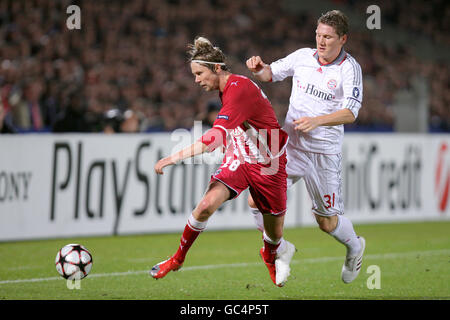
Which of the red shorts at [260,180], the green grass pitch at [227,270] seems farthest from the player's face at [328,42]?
the green grass pitch at [227,270]

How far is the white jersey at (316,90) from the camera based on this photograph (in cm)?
668

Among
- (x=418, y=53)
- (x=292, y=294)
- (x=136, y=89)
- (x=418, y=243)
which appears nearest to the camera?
(x=292, y=294)

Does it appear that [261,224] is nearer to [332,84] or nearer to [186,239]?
[186,239]

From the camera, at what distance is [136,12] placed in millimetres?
17203

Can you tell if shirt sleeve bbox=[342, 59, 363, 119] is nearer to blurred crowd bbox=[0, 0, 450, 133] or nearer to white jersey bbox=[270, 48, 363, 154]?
white jersey bbox=[270, 48, 363, 154]

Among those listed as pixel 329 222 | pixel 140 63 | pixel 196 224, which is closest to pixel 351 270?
pixel 329 222

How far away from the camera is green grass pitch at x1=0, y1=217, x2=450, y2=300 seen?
659cm

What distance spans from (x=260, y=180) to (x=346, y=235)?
3.80ft

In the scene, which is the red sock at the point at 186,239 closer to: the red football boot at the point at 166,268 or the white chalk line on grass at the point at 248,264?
the red football boot at the point at 166,268

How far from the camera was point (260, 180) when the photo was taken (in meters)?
6.36

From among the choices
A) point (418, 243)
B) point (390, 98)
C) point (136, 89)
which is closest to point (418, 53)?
point (390, 98)

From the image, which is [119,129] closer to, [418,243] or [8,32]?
[8,32]

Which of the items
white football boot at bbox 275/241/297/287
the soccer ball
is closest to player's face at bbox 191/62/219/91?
white football boot at bbox 275/241/297/287

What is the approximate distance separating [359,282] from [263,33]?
13604 mm
